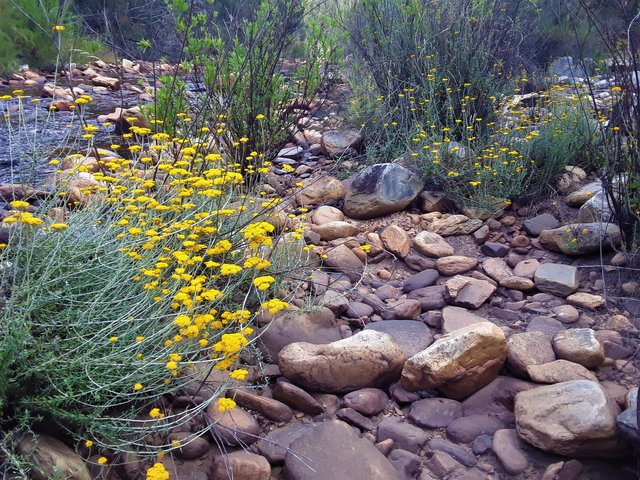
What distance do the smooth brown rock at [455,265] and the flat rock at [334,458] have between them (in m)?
1.70

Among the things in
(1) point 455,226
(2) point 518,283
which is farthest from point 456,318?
(1) point 455,226

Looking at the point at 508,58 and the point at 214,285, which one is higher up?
the point at 508,58

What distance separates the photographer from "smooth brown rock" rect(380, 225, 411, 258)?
4.33 meters

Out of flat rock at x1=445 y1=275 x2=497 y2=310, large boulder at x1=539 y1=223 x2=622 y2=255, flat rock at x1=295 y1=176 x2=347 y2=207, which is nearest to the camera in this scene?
flat rock at x1=445 y1=275 x2=497 y2=310

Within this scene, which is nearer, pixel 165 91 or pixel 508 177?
pixel 508 177

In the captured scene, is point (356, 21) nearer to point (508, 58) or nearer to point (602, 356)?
point (508, 58)

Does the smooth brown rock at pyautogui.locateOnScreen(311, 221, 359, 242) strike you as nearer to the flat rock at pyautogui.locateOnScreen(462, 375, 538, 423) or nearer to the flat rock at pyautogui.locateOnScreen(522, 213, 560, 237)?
the flat rock at pyautogui.locateOnScreen(522, 213, 560, 237)

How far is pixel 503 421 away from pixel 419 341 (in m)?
0.66

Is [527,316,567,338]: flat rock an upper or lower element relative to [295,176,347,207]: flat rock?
lower

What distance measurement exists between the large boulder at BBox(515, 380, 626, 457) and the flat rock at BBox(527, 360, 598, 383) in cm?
15

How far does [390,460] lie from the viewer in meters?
2.65

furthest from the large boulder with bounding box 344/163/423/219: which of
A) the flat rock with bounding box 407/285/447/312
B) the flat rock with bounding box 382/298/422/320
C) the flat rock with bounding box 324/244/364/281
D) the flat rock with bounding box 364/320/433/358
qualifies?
the flat rock with bounding box 364/320/433/358

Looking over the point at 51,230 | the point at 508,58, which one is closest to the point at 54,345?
the point at 51,230

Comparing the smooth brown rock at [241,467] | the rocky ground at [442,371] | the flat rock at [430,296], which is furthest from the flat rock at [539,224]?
the smooth brown rock at [241,467]
